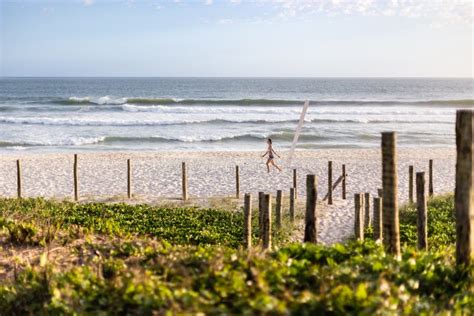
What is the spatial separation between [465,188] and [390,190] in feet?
2.89

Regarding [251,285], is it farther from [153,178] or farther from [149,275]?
[153,178]

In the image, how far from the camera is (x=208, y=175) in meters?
27.2

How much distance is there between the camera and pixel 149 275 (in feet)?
21.0

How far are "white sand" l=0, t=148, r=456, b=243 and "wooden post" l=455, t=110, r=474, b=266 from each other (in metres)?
7.35

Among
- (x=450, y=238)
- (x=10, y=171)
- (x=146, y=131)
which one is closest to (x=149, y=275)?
(x=450, y=238)

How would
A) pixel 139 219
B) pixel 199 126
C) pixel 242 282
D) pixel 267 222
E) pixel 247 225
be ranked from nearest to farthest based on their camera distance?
pixel 242 282, pixel 267 222, pixel 247 225, pixel 139 219, pixel 199 126

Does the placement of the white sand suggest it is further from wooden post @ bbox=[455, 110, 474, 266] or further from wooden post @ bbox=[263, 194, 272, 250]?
wooden post @ bbox=[455, 110, 474, 266]

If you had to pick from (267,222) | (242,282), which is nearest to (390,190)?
(242,282)

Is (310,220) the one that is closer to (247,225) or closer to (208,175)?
(247,225)

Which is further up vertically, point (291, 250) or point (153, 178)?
point (291, 250)

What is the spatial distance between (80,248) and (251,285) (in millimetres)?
4712

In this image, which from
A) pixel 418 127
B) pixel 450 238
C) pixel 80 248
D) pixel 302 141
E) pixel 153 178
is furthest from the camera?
pixel 418 127

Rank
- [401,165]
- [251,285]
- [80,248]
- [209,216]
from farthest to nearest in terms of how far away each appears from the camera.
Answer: [401,165] < [209,216] < [80,248] < [251,285]

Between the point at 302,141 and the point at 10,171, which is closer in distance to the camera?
the point at 10,171
